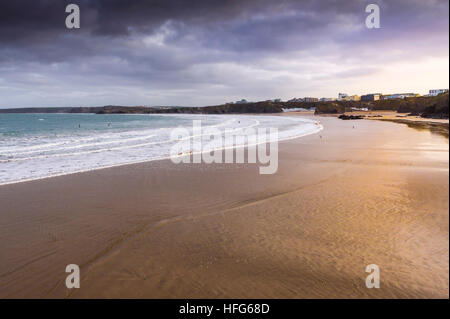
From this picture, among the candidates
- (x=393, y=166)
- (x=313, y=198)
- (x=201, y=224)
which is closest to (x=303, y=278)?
(x=201, y=224)

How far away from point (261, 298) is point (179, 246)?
210 cm

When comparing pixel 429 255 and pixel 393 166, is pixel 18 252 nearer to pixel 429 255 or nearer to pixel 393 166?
pixel 429 255

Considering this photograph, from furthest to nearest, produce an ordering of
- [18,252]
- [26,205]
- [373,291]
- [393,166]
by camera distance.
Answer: [393,166] → [26,205] → [18,252] → [373,291]

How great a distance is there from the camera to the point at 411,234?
5.01 m

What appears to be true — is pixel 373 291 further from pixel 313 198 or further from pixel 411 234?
pixel 313 198

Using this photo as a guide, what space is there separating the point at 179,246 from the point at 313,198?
441 cm

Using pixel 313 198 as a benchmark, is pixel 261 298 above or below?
below

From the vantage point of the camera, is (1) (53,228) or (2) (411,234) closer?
(2) (411,234)

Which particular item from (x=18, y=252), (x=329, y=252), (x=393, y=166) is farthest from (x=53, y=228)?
(x=393, y=166)

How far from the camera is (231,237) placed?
5.80m

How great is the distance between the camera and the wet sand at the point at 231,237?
4.03 meters

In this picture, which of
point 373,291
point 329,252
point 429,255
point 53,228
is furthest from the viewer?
point 53,228

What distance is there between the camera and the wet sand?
4031 mm

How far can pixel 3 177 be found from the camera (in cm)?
1159
